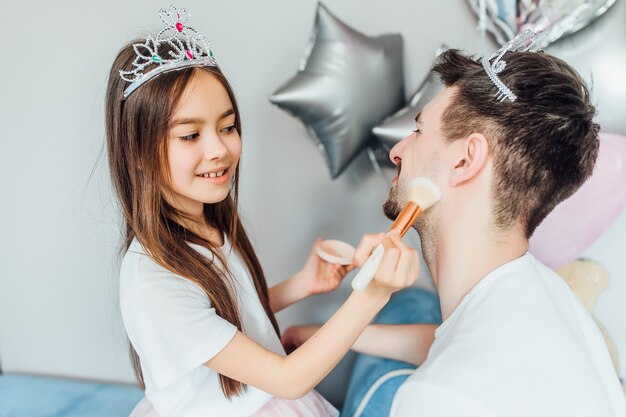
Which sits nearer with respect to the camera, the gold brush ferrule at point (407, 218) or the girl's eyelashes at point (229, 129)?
the gold brush ferrule at point (407, 218)

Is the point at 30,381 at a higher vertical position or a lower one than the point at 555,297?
lower

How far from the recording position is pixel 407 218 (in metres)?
0.79

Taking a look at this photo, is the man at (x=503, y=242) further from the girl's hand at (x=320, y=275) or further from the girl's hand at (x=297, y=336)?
the girl's hand at (x=297, y=336)

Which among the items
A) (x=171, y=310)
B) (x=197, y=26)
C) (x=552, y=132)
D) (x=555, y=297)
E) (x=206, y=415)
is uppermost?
(x=197, y=26)

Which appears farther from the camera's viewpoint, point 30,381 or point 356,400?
point 30,381

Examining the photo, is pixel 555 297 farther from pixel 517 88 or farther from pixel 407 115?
pixel 407 115

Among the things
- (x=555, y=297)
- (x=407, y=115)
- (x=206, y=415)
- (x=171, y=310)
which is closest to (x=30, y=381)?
(x=206, y=415)

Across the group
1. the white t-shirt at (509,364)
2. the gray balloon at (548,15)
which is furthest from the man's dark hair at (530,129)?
the gray balloon at (548,15)

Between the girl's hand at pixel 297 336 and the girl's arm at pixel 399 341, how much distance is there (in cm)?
13

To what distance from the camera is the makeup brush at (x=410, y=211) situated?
700 millimetres

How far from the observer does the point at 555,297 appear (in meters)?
0.86

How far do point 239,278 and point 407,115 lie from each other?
497 millimetres

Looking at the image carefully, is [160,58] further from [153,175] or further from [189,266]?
[189,266]

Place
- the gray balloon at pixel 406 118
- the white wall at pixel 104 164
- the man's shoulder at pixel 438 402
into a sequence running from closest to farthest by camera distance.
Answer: the man's shoulder at pixel 438 402
the gray balloon at pixel 406 118
the white wall at pixel 104 164
